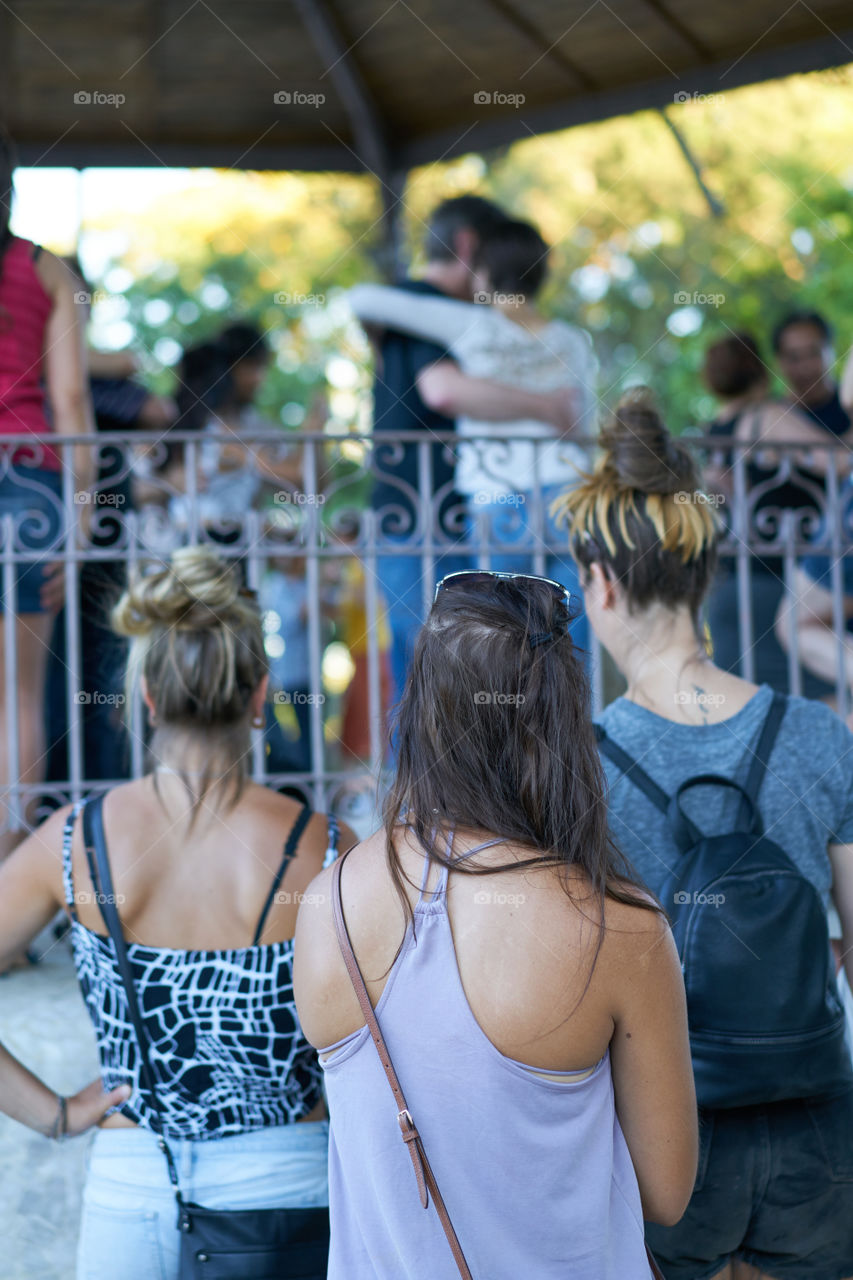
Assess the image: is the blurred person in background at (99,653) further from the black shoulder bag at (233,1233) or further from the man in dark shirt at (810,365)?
the man in dark shirt at (810,365)

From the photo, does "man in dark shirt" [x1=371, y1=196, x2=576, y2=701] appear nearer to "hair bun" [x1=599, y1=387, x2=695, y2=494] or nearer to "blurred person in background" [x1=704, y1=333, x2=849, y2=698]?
"blurred person in background" [x1=704, y1=333, x2=849, y2=698]

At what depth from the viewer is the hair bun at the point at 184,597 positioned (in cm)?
223

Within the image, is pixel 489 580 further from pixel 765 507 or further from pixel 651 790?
pixel 765 507

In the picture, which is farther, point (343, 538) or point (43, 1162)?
point (343, 538)

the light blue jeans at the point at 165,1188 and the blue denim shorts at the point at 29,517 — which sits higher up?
the blue denim shorts at the point at 29,517

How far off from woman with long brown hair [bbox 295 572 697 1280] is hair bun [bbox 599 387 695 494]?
0.69 metres

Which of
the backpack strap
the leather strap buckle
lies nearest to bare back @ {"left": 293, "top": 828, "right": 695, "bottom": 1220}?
the leather strap buckle

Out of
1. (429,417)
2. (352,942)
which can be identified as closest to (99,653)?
(429,417)

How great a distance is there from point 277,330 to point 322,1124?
14396mm

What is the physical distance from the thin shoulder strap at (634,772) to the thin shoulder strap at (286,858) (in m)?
0.55

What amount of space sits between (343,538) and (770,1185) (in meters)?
2.59

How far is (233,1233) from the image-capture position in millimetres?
1920

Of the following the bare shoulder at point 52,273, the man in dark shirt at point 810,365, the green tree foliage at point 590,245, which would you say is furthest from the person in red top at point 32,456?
the green tree foliage at point 590,245

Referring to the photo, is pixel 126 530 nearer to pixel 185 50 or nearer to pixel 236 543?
pixel 236 543
